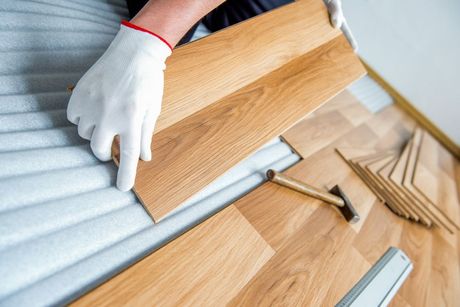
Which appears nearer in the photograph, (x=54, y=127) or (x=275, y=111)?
(x=54, y=127)

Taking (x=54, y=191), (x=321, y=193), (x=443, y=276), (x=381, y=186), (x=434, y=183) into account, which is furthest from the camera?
(x=434, y=183)

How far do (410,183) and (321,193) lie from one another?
1095mm

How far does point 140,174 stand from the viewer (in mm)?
820

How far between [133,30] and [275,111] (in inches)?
23.9

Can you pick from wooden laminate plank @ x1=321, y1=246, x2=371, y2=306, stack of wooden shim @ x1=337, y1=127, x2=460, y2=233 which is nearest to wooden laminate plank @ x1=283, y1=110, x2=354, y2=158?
stack of wooden shim @ x1=337, y1=127, x2=460, y2=233

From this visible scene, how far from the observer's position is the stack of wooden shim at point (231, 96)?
0.86 meters

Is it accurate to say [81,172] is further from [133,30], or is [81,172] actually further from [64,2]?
[64,2]

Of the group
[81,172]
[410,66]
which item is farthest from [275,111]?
[410,66]

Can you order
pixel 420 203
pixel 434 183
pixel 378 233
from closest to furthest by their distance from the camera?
pixel 378 233
pixel 420 203
pixel 434 183

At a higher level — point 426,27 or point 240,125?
point 426,27

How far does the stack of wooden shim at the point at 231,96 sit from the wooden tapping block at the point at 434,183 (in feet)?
3.50

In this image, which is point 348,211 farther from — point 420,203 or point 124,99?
point 124,99

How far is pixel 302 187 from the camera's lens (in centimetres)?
123

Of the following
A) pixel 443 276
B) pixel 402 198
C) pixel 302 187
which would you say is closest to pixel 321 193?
pixel 302 187
